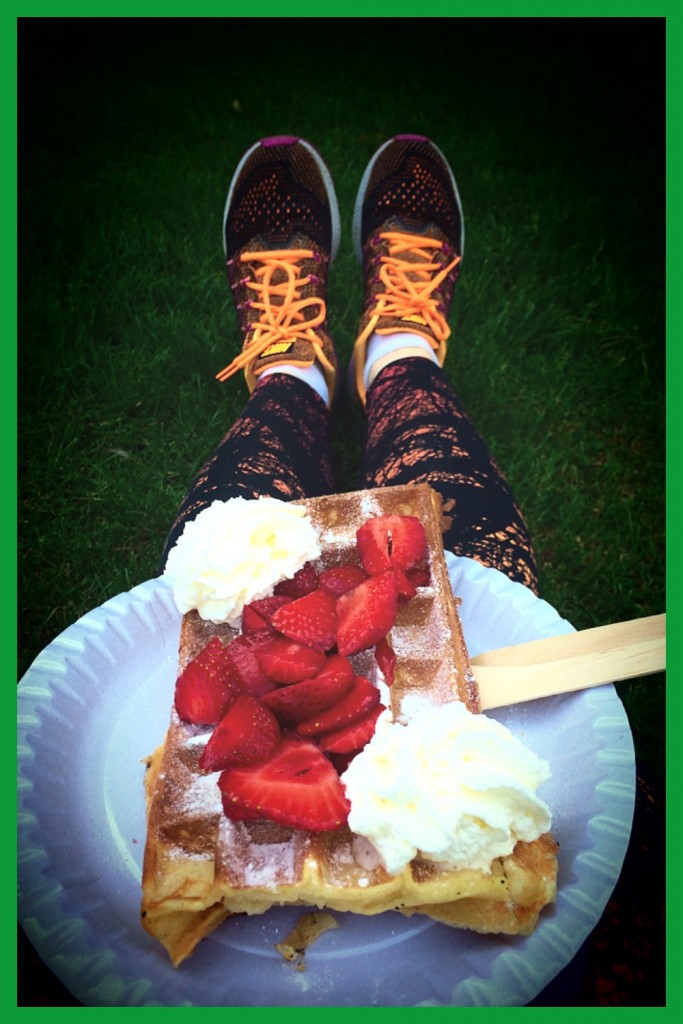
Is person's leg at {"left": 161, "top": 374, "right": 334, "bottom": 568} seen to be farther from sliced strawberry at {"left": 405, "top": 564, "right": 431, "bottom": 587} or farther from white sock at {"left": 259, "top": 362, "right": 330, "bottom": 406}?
sliced strawberry at {"left": 405, "top": 564, "right": 431, "bottom": 587}

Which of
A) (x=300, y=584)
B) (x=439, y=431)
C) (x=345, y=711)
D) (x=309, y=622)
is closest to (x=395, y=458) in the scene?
(x=439, y=431)

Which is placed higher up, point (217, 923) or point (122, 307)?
point (122, 307)

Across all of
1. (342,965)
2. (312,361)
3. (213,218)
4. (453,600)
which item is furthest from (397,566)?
(213,218)

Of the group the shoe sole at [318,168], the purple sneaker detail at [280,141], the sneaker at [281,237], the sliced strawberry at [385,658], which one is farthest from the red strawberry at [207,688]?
the purple sneaker detail at [280,141]

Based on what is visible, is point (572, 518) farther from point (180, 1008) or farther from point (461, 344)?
point (180, 1008)

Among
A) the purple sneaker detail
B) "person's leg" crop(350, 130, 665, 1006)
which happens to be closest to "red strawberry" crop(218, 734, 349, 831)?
"person's leg" crop(350, 130, 665, 1006)
